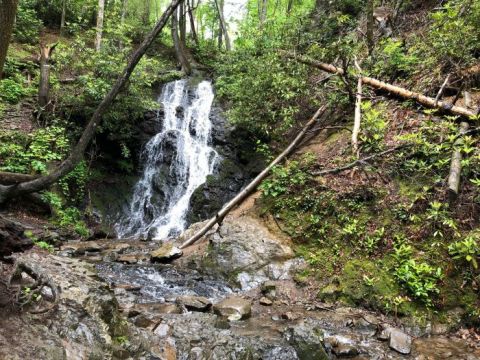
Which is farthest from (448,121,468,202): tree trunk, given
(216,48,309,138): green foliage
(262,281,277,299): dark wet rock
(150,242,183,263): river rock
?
(150,242,183,263): river rock

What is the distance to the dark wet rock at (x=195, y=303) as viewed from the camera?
19.0ft

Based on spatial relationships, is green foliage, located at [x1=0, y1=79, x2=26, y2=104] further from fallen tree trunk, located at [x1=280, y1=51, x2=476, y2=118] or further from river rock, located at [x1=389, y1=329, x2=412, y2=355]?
river rock, located at [x1=389, y1=329, x2=412, y2=355]

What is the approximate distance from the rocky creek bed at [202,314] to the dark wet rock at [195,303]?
0.02m

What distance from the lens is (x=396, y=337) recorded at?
5.04 m

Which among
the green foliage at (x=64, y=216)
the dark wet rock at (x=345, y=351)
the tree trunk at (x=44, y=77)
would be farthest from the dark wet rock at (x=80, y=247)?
the dark wet rock at (x=345, y=351)

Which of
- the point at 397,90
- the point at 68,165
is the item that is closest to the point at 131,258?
the point at 68,165

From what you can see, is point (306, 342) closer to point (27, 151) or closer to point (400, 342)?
point (400, 342)

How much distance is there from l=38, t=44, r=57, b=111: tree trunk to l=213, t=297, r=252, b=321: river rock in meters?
8.94

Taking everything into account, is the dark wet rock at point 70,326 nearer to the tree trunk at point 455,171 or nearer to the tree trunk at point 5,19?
the tree trunk at point 5,19

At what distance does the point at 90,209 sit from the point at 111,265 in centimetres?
473

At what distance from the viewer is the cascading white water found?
12.1 meters

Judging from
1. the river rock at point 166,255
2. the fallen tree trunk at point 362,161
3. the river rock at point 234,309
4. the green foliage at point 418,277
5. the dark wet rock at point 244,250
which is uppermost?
the fallen tree trunk at point 362,161

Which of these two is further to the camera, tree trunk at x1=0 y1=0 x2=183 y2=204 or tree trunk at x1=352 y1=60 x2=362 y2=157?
tree trunk at x1=352 y1=60 x2=362 y2=157

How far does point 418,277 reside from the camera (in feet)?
18.9
